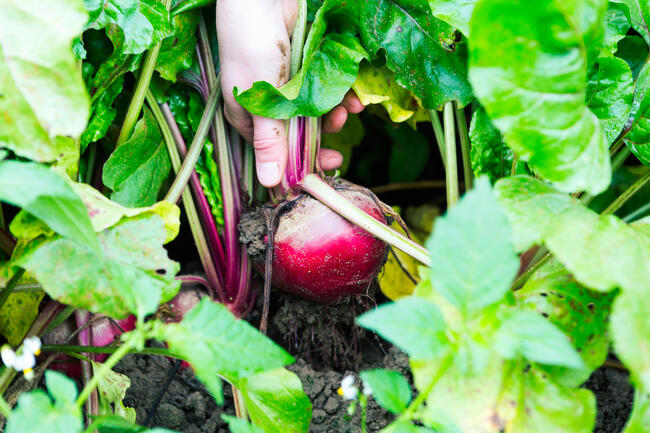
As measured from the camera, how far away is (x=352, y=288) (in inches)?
42.1

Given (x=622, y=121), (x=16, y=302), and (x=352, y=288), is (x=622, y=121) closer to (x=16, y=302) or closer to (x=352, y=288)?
(x=352, y=288)

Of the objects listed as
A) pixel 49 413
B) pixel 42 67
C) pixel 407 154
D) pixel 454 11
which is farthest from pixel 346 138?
pixel 49 413

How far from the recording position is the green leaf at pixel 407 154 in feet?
5.27

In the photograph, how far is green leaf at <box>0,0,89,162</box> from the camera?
1.95 ft

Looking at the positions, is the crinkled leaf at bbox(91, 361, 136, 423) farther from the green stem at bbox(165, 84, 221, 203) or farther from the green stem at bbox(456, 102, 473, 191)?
the green stem at bbox(456, 102, 473, 191)

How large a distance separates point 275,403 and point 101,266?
0.34 m

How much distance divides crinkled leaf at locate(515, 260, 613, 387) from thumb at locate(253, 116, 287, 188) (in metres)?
0.53

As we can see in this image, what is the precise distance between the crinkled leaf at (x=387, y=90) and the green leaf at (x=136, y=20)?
400 mm

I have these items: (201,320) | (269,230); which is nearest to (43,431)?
(201,320)

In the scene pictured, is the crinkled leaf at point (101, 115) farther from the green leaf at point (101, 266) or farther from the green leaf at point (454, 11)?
the green leaf at point (454, 11)

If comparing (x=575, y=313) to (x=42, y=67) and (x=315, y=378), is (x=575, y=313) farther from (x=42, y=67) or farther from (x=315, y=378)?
(x=42, y=67)

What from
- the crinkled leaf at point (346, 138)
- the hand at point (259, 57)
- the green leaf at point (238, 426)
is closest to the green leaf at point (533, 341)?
the green leaf at point (238, 426)

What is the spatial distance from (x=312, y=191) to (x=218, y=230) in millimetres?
264

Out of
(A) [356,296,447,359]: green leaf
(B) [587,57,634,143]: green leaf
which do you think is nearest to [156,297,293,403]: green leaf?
(A) [356,296,447,359]: green leaf
